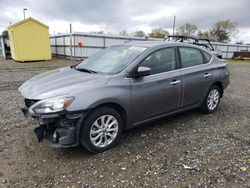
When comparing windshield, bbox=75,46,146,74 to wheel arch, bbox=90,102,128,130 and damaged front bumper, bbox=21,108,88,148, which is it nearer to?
wheel arch, bbox=90,102,128,130

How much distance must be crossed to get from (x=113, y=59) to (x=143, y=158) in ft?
5.59

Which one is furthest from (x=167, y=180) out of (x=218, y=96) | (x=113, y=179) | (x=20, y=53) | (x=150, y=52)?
(x=20, y=53)

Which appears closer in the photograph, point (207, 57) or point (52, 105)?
point (52, 105)

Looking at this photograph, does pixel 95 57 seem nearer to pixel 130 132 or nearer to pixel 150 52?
pixel 150 52

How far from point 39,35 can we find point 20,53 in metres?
1.99

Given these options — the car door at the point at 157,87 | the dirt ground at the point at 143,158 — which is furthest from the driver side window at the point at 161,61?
the dirt ground at the point at 143,158

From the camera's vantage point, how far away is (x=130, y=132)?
3967mm

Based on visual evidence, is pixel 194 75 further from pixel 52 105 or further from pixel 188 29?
pixel 188 29

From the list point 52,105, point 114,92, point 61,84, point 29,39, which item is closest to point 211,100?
point 114,92

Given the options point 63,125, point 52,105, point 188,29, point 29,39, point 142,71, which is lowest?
point 63,125

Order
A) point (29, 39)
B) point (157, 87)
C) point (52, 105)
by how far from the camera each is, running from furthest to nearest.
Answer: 1. point (29, 39)
2. point (157, 87)
3. point (52, 105)

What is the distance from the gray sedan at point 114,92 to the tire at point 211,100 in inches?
7.1

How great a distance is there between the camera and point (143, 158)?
123 inches

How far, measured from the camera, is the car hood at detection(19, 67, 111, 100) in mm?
2947
